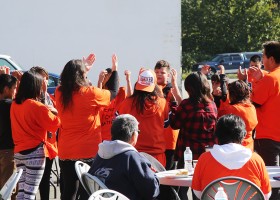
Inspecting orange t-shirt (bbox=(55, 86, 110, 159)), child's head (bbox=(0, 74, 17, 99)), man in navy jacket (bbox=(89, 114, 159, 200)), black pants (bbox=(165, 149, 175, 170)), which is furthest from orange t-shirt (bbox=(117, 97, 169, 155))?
man in navy jacket (bbox=(89, 114, 159, 200))

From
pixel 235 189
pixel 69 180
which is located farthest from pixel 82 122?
pixel 235 189

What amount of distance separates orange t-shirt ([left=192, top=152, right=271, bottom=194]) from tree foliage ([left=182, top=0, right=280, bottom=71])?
42.1 meters

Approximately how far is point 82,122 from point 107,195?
6.48 ft

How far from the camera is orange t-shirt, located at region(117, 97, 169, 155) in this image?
7.25 meters

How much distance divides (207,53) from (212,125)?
141 feet

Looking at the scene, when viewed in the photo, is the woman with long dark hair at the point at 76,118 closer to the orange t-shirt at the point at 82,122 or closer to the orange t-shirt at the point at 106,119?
the orange t-shirt at the point at 82,122

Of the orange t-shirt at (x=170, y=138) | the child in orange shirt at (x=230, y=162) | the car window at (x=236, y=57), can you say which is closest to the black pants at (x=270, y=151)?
the orange t-shirt at (x=170, y=138)

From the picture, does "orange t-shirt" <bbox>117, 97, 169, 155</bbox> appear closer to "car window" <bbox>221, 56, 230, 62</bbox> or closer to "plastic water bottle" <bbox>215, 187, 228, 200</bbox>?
"plastic water bottle" <bbox>215, 187, 228, 200</bbox>

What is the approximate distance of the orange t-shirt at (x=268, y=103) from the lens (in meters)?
7.74

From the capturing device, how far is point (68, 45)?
709 inches

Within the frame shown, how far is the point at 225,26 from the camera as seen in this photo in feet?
159

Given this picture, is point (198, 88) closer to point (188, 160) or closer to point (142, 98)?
point (142, 98)

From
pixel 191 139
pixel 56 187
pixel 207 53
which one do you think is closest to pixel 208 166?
pixel 191 139

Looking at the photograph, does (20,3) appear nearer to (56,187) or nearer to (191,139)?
(56,187)
